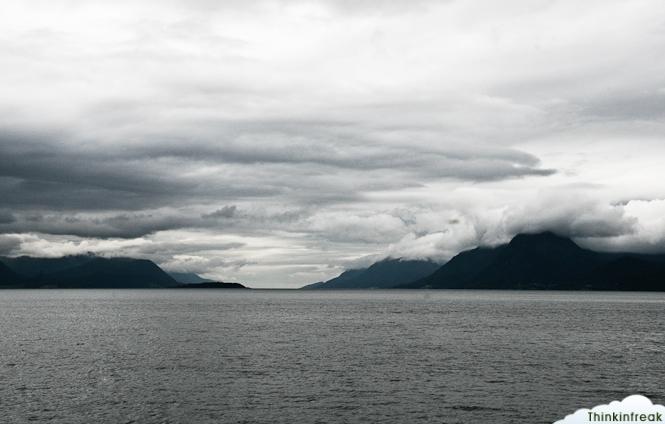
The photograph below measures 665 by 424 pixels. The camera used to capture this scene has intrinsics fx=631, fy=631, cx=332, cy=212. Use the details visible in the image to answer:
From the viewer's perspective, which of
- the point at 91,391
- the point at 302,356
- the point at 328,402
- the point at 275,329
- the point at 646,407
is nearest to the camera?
the point at 646,407

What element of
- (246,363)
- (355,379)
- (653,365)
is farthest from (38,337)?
(653,365)

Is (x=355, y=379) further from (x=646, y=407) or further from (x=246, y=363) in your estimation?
(x=646, y=407)

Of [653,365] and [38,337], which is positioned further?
[38,337]

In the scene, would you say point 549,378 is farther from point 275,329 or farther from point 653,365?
point 275,329

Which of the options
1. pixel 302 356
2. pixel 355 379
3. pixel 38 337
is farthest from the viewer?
pixel 38 337

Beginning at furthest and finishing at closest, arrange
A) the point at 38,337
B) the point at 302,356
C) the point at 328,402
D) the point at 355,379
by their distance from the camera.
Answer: the point at 38,337 < the point at 302,356 < the point at 355,379 < the point at 328,402

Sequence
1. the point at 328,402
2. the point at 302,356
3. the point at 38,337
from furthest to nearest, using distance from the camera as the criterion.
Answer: the point at 38,337 < the point at 302,356 < the point at 328,402

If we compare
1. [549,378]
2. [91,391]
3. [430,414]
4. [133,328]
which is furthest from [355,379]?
[133,328]

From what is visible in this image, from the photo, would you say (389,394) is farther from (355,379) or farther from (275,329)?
(275,329)

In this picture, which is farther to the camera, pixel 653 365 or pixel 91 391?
pixel 653 365

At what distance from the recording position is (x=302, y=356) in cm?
10106

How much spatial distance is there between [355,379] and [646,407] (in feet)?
110

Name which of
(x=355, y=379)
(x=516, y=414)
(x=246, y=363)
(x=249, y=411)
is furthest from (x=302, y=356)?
(x=516, y=414)

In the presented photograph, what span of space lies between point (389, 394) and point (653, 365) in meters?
48.5
